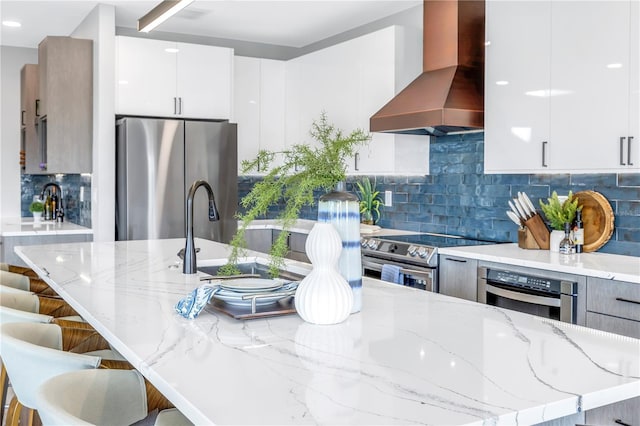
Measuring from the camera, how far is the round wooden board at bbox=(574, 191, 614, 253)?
3.36 m

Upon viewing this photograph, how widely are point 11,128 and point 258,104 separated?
2741 mm

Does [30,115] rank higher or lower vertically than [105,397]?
higher

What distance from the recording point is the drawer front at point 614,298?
2.61 m

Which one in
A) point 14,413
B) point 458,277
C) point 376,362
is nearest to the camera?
point 376,362

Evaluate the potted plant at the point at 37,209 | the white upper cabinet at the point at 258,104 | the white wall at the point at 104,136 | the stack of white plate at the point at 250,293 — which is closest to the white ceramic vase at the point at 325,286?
the stack of white plate at the point at 250,293

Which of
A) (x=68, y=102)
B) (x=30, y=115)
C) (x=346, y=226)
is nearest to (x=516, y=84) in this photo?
(x=346, y=226)

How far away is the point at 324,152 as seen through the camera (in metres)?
1.87

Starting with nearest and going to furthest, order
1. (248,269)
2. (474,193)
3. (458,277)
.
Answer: (248,269), (458,277), (474,193)

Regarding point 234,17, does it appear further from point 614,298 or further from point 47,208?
point 614,298

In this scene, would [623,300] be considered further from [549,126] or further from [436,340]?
[436,340]

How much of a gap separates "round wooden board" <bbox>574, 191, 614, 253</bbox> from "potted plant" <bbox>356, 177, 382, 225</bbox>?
1.92 meters

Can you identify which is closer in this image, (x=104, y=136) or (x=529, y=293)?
(x=529, y=293)

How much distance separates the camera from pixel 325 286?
1.67 m

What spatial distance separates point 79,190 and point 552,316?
4522 millimetres
